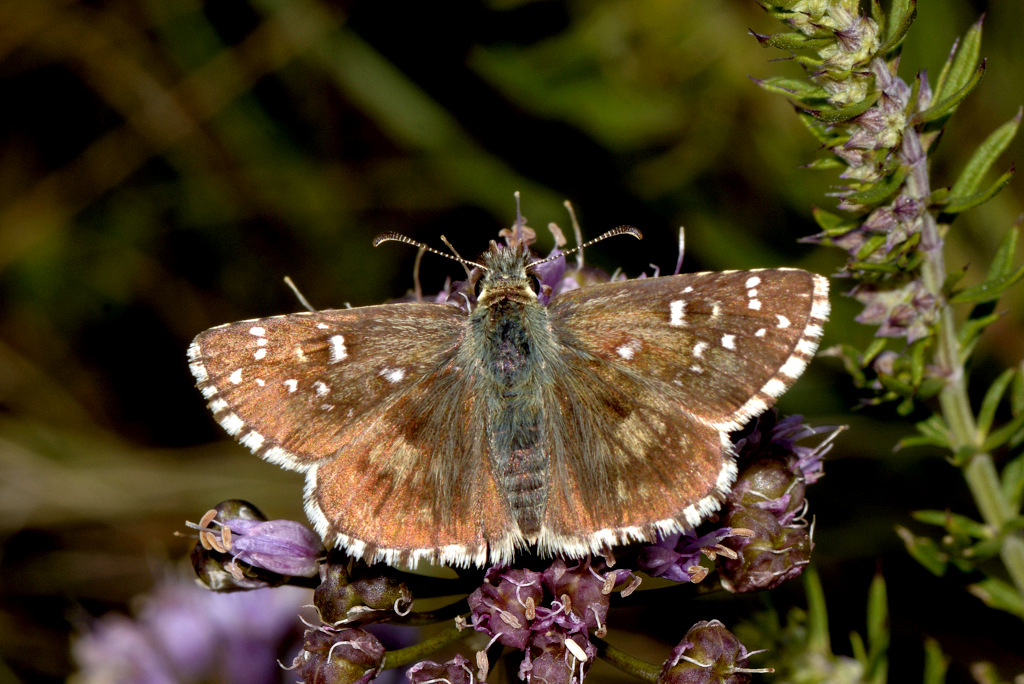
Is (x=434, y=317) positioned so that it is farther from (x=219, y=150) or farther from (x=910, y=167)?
(x=219, y=150)

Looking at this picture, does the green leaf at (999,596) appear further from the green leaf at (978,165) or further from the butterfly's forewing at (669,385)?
the green leaf at (978,165)

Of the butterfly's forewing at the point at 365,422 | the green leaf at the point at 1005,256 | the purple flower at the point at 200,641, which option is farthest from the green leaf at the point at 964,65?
the purple flower at the point at 200,641

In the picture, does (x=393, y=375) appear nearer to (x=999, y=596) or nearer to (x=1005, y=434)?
(x=1005, y=434)

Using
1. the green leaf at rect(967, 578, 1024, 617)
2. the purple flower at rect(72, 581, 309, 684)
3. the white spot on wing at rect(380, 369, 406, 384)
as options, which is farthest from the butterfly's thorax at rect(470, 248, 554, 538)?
the purple flower at rect(72, 581, 309, 684)

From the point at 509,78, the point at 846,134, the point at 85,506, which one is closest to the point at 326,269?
the point at 509,78

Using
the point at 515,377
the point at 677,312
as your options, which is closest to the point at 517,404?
the point at 515,377
